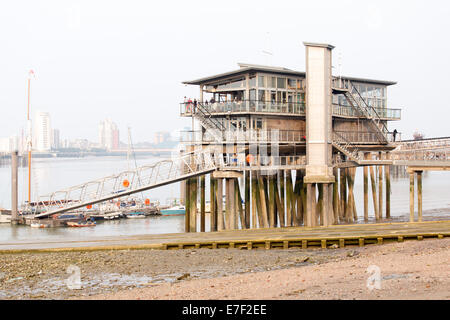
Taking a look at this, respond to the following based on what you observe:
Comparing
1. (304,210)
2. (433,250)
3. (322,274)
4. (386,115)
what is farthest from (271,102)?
(322,274)

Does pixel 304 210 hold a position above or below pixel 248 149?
below

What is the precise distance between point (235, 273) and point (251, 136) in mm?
24412

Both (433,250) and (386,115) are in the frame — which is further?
(386,115)

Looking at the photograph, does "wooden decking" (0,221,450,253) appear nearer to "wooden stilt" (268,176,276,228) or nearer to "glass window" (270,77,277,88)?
"wooden stilt" (268,176,276,228)

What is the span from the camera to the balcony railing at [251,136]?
1943 inches

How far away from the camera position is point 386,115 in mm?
60938

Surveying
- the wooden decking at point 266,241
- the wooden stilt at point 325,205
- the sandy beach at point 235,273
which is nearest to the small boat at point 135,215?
the wooden stilt at point 325,205

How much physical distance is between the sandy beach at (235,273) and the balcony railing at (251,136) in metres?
18.8

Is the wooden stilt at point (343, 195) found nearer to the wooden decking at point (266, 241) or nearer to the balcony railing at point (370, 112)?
the balcony railing at point (370, 112)

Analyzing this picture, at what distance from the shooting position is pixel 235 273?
85.2ft

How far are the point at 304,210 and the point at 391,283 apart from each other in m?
33.8

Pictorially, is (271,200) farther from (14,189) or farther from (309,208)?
(14,189)
